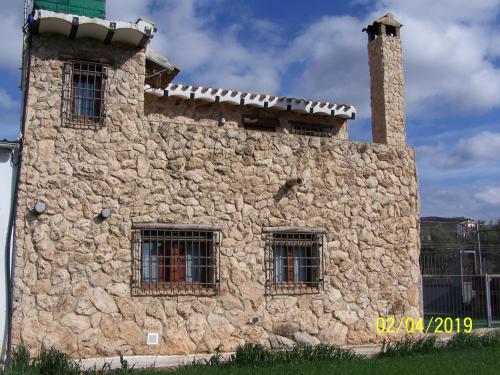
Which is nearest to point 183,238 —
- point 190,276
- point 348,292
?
point 190,276

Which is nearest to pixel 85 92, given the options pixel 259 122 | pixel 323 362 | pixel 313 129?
pixel 259 122

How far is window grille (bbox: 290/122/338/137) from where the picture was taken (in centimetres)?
1388

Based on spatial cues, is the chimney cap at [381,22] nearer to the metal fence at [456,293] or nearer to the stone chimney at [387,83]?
the stone chimney at [387,83]

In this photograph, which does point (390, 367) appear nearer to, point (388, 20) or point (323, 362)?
point (323, 362)

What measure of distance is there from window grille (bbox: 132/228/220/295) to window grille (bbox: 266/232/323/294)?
1.11m

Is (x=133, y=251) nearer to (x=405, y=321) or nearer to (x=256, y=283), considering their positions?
(x=256, y=283)

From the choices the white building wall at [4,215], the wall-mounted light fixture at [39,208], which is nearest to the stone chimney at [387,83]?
the wall-mounted light fixture at [39,208]

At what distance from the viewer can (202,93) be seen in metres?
12.6

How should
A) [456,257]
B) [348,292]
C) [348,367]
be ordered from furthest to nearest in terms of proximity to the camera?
[456,257] < [348,292] < [348,367]

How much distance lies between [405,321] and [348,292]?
1484 mm

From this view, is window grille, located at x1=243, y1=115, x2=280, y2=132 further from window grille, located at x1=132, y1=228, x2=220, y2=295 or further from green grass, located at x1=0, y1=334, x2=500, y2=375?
green grass, located at x1=0, y1=334, x2=500, y2=375

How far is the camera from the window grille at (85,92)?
31.6 feet

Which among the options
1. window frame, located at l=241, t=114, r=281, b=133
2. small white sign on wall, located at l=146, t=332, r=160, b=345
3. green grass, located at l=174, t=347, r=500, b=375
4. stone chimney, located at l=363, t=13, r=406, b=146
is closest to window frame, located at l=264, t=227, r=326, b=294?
green grass, located at l=174, t=347, r=500, b=375

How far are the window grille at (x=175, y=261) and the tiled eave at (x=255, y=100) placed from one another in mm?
3725
